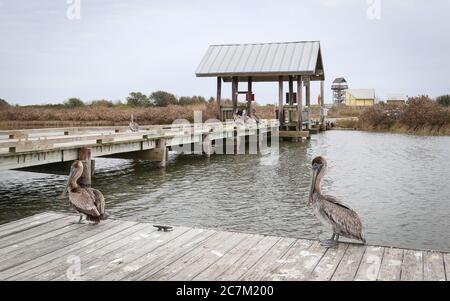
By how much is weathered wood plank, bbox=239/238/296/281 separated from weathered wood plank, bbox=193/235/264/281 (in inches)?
10.8

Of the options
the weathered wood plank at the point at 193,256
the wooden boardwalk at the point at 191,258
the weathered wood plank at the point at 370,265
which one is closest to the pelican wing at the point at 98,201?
the wooden boardwalk at the point at 191,258

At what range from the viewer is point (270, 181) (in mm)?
16078

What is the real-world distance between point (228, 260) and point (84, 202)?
2.67 metres

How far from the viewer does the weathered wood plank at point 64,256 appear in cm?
484

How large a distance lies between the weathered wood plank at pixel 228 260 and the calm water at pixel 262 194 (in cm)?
335

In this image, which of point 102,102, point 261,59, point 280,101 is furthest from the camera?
point 102,102

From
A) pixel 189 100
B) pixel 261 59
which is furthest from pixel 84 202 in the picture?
pixel 189 100

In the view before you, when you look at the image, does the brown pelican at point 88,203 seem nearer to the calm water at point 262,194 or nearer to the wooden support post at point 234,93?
the calm water at point 262,194

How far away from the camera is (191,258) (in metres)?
5.35

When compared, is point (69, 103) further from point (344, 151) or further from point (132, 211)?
point (132, 211)

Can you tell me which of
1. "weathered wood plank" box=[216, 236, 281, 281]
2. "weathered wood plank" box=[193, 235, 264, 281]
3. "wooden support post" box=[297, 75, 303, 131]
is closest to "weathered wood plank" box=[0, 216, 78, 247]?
"weathered wood plank" box=[193, 235, 264, 281]

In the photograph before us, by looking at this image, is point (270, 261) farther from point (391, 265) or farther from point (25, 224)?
point (25, 224)
